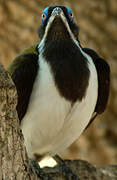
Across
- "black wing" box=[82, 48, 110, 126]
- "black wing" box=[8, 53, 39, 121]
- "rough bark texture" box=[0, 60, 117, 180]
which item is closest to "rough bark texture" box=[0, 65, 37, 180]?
"rough bark texture" box=[0, 60, 117, 180]

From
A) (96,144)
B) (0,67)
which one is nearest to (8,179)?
(0,67)

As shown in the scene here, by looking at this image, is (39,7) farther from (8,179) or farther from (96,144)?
(8,179)

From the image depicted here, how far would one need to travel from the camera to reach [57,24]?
3.57 meters

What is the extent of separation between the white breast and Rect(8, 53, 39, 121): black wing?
40mm

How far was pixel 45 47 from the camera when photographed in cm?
364

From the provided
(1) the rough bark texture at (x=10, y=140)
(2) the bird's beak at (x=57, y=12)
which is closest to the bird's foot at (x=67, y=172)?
(1) the rough bark texture at (x=10, y=140)

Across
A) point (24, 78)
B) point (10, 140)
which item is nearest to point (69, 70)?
point (24, 78)

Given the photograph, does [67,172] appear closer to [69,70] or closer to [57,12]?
[69,70]

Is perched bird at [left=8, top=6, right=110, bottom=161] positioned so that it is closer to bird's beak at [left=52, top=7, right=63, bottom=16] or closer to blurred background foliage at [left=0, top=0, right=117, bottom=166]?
bird's beak at [left=52, top=7, right=63, bottom=16]

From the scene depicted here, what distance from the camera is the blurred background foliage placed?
6.50 m

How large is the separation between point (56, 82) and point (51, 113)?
0.23 meters

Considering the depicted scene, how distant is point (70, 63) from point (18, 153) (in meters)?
1.27

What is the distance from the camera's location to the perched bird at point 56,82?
3.47 meters

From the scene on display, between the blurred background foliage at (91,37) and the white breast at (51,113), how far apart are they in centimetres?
279
